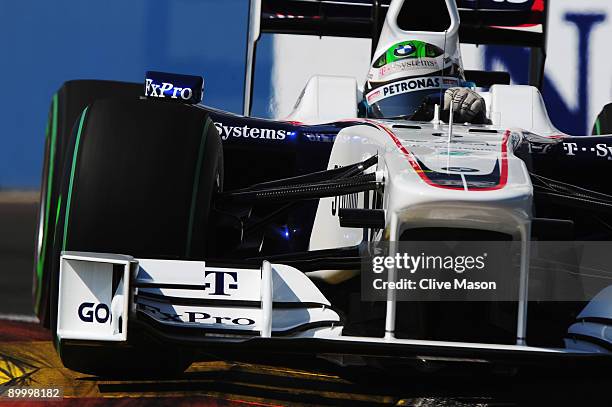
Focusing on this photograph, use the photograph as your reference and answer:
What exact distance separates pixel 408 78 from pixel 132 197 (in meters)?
2.15

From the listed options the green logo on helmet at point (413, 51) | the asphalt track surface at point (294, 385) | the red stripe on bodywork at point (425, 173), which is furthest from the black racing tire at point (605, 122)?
the asphalt track surface at point (294, 385)

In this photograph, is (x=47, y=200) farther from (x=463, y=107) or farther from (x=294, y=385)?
(x=463, y=107)

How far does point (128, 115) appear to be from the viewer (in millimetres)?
3486

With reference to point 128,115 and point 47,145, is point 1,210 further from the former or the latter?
point 128,115

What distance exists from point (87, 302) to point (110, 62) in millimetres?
8258

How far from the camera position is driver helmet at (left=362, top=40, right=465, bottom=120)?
5.08 metres

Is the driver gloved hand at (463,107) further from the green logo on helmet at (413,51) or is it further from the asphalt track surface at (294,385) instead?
the asphalt track surface at (294,385)

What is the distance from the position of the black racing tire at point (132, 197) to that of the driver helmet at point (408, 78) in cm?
171

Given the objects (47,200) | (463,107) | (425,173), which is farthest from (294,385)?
(463,107)

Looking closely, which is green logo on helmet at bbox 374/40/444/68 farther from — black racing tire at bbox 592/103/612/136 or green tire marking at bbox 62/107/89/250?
green tire marking at bbox 62/107/89/250

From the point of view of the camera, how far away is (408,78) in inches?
201

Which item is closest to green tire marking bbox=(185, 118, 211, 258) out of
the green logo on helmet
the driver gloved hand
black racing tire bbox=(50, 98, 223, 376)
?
black racing tire bbox=(50, 98, 223, 376)

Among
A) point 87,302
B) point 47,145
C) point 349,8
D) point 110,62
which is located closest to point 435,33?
point 349,8

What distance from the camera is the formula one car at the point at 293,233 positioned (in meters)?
3.01
